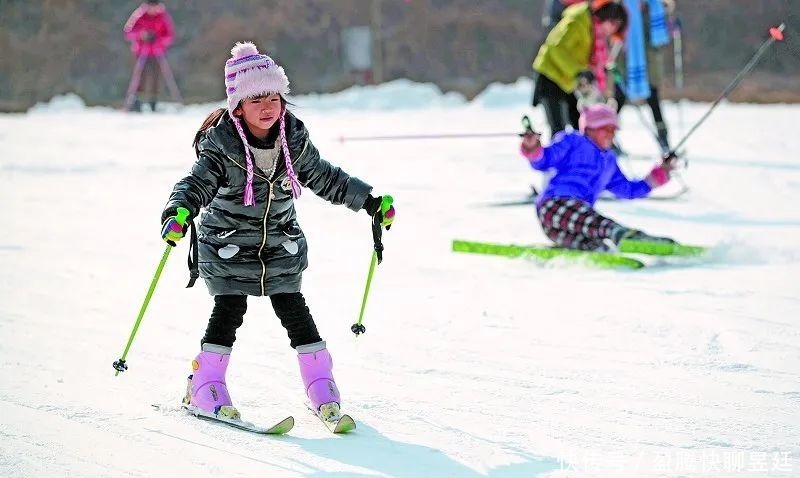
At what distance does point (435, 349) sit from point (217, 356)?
1.05 metres

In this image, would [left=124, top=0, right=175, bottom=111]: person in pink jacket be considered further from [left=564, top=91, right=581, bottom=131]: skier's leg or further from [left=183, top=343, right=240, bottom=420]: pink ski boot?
[left=183, top=343, right=240, bottom=420]: pink ski boot

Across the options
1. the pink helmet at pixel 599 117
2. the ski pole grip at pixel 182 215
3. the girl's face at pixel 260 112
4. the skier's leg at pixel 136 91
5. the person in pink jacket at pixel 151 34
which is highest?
the person in pink jacket at pixel 151 34

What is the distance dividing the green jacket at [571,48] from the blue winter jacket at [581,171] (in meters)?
1.62

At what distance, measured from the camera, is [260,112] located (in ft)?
10.8

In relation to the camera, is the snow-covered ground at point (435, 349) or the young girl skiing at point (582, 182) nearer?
the snow-covered ground at point (435, 349)

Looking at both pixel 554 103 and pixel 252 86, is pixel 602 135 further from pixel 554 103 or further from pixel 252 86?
pixel 252 86

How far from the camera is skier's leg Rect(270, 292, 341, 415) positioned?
336 cm

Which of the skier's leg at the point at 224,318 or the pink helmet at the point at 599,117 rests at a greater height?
the pink helmet at the point at 599,117

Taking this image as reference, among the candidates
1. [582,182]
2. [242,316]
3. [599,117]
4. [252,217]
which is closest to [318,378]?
[242,316]

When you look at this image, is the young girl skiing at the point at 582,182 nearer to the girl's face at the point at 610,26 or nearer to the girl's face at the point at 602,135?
the girl's face at the point at 602,135

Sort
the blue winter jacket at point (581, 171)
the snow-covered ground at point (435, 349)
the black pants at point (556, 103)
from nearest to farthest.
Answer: the snow-covered ground at point (435, 349), the blue winter jacket at point (581, 171), the black pants at point (556, 103)

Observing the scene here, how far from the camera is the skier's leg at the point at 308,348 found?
3.36 metres

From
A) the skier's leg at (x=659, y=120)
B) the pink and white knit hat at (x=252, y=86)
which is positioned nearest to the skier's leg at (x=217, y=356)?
the pink and white knit hat at (x=252, y=86)

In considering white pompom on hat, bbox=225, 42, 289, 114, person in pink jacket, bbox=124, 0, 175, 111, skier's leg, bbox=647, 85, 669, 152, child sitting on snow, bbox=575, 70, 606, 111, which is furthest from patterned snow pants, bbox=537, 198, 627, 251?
person in pink jacket, bbox=124, 0, 175, 111
